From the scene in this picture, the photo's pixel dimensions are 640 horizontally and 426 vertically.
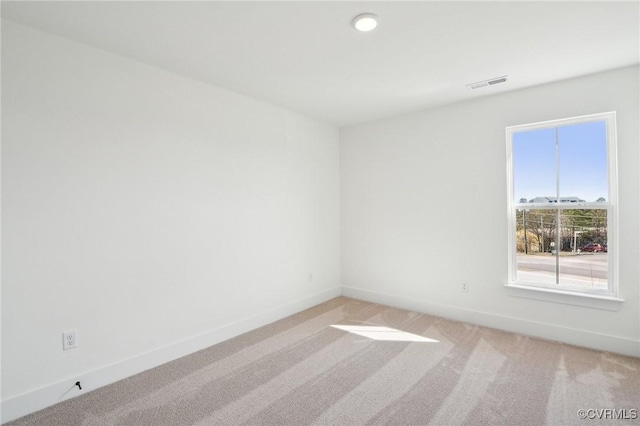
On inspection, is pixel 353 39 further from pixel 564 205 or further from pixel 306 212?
pixel 564 205

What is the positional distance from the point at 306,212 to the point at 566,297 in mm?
2970

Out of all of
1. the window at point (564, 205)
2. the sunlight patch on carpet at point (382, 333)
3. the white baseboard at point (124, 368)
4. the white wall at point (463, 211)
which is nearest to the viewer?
the white baseboard at point (124, 368)

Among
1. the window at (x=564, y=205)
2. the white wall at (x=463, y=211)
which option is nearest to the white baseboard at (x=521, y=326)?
the white wall at (x=463, y=211)

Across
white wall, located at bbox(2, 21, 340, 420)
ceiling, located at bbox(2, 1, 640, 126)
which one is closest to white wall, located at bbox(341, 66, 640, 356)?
ceiling, located at bbox(2, 1, 640, 126)

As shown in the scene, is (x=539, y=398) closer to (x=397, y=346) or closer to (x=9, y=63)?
(x=397, y=346)

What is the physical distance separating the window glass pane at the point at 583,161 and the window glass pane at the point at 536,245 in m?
0.29

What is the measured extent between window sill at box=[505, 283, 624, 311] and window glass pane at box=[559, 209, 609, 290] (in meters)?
0.16

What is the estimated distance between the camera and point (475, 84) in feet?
10.1

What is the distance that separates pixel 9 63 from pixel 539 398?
13.7ft

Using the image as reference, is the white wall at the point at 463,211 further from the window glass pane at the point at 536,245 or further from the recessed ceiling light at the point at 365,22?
the recessed ceiling light at the point at 365,22

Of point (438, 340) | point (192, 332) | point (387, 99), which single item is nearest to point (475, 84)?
point (387, 99)

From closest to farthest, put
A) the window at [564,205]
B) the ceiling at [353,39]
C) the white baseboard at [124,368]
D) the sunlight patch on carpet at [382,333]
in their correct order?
the ceiling at [353,39]
the white baseboard at [124,368]
the window at [564,205]
the sunlight patch on carpet at [382,333]

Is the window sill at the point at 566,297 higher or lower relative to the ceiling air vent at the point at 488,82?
lower

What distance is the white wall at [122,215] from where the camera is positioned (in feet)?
6.69
